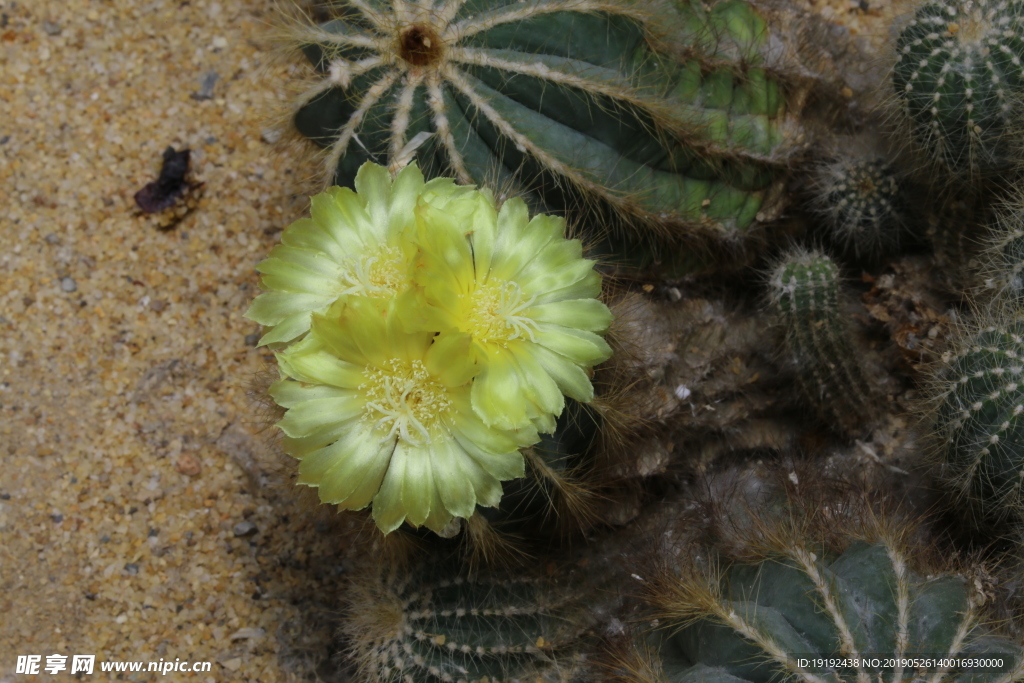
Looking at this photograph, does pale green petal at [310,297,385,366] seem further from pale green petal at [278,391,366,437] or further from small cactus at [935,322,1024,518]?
small cactus at [935,322,1024,518]

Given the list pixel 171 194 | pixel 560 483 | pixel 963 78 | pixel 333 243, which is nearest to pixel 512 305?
pixel 333 243

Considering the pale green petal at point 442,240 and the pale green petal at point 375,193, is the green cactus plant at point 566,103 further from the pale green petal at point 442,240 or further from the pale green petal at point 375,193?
the pale green petal at point 442,240

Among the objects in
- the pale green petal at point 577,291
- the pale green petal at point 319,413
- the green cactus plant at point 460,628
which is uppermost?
the pale green petal at point 577,291

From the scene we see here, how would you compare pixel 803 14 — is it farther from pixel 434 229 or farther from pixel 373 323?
pixel 373 323

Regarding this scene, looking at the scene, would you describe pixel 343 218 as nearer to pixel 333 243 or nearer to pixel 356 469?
pixel 333 243

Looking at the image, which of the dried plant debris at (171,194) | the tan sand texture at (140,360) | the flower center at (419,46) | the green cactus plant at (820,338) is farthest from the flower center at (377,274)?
the dried plant debris at (171,194)

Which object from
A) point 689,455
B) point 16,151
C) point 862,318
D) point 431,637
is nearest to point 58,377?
point 16,151

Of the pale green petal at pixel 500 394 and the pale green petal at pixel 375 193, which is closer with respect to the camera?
the pale green petal at pixel 500 394
